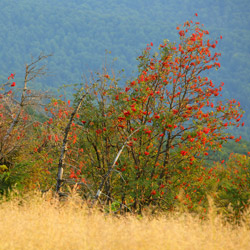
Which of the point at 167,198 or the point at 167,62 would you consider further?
the point at 167,62

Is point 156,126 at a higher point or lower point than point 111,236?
higher

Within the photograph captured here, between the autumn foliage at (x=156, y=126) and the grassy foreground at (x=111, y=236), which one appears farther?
the autumn foliage at (x=156, y=126)

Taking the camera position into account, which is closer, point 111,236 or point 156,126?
point 111,236

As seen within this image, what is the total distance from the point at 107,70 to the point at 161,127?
2.66 meters

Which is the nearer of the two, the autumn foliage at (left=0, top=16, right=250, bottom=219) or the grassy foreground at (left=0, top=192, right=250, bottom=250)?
the grassy foreground at (left=0, top=192, right=250, bottom=250)

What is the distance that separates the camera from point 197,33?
11.3 metres

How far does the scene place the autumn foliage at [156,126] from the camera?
31.7ft

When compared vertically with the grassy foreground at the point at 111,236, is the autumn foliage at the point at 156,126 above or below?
above

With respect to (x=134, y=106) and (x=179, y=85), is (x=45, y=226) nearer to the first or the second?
(x=134, y=106)

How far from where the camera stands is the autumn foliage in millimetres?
9672

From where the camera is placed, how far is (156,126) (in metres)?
9.94

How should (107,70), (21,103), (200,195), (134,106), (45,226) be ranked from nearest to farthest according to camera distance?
1. (45,226)
2. (134,106)
3. (21,103)
4. (107,70)
5. (200,195)

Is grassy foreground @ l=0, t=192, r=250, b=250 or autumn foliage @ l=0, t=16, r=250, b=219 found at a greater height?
autumn foliage @ l=0, t=16, r=250, b=219

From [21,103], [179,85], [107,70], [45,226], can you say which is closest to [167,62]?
[179,85]
